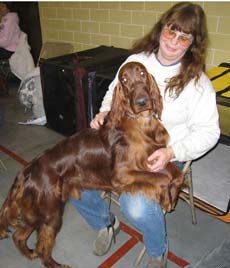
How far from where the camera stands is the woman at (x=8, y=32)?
4.76 metres

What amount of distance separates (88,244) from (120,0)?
285cm

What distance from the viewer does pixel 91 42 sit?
4.29m

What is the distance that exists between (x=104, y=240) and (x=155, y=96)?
3.51ft

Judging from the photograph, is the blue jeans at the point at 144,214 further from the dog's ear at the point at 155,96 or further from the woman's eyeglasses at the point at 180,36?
the woman's eyeglasses at the point at 180,36

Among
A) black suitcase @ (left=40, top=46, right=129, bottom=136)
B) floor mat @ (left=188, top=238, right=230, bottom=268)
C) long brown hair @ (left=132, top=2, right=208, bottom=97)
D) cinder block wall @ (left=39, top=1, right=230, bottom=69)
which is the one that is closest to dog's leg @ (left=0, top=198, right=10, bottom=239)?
floor mat @ (left=188, top=238, right=230, bottom=268)

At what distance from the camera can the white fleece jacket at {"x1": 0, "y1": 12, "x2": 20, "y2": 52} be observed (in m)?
4.76

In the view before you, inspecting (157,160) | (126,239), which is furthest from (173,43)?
(126,239)

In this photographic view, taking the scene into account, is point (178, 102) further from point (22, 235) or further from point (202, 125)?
point (22, 235)

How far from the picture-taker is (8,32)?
477 cm

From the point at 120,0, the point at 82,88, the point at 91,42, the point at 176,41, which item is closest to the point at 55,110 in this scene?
the point at 82,88

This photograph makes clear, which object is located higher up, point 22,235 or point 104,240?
point 22,235

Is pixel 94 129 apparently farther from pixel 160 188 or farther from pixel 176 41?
pixel 176 41

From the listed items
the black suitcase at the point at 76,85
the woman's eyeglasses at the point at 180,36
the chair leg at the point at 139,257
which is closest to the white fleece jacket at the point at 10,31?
the black suitcase at the point at 76,85

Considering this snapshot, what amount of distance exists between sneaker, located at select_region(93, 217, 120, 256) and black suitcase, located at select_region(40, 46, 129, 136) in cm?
143
